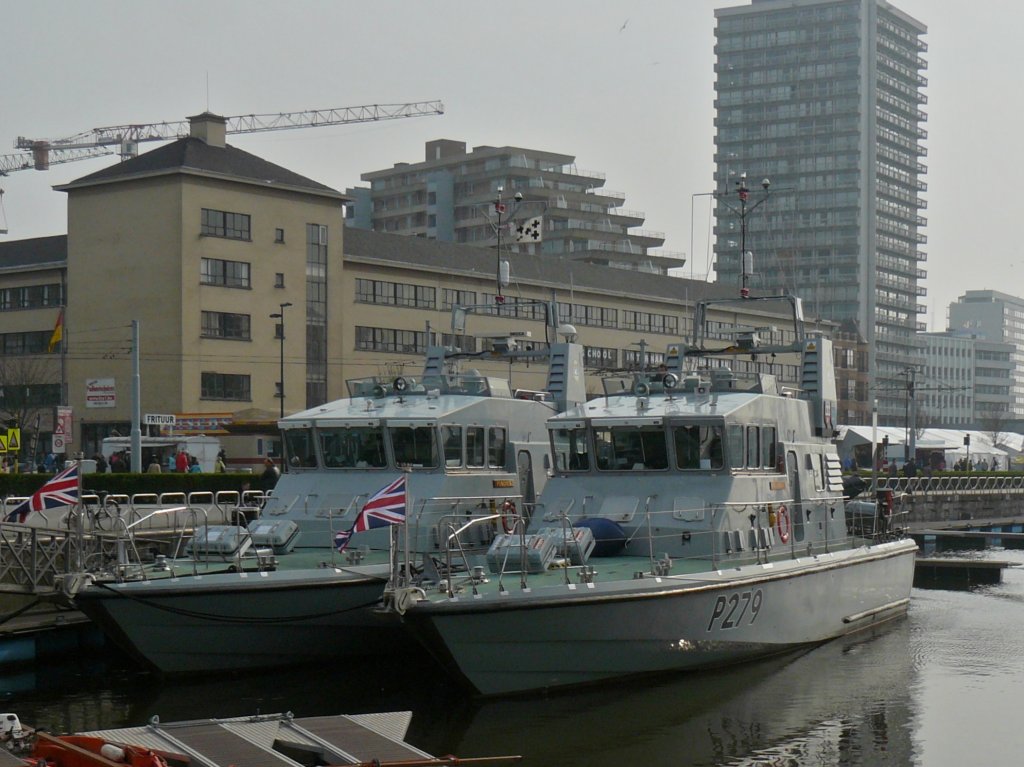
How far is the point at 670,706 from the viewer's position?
1602 centimetres

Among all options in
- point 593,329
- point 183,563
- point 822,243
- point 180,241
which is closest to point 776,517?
point 183,563

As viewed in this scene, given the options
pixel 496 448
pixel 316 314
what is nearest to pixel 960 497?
pixel 316 314

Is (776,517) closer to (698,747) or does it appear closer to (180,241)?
(698,747)

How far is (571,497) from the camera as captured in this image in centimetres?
1931

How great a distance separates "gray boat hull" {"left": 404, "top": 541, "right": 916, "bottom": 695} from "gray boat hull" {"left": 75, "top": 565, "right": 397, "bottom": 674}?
5.99 ft

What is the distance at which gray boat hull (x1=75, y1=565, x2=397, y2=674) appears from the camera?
1683cm

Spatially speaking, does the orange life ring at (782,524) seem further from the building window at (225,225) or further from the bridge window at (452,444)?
the building window at (225,225)

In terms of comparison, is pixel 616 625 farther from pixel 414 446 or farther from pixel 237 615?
pixel 414 446

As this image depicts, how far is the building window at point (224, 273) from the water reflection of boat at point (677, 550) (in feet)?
135

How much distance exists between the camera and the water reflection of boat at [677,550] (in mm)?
15547

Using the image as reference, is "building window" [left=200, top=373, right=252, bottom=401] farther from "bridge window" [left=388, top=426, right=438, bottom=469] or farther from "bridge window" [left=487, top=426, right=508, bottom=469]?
"bridge window" [left=388, top=426, right=438, bottom=469]

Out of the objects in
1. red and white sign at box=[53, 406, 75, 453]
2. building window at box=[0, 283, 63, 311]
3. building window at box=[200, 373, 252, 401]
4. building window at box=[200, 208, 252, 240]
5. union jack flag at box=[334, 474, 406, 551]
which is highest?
building window at box=[200, 208, 252, 240]

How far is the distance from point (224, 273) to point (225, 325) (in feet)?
7.36

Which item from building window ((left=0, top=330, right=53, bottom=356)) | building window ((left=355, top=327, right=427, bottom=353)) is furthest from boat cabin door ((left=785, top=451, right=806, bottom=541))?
building window ((left=0, top=330, right=53, bottom=356))
